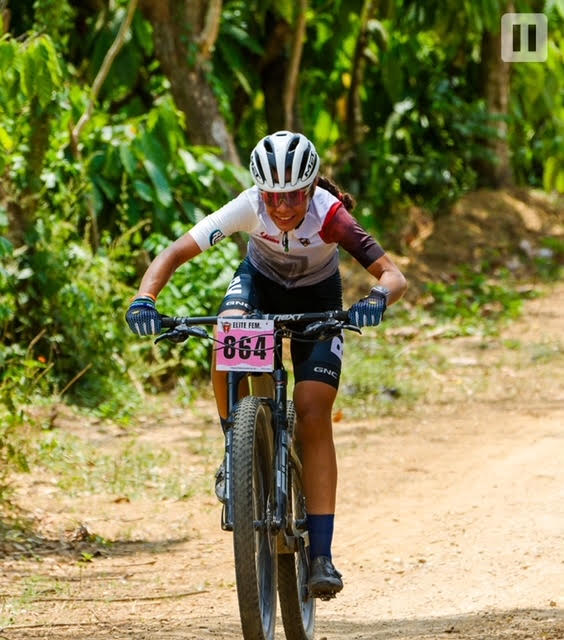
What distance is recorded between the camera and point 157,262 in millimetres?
4781

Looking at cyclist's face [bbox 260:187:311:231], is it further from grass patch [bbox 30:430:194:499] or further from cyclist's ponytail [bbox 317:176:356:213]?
grass patch [bbox 30:430:194:499]

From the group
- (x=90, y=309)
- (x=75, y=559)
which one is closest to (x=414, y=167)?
(x=90, y=309)

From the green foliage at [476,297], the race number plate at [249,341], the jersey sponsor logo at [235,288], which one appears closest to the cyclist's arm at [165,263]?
the jersey sponsor logo at [235,288]

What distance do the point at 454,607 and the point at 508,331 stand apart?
682 centimetres

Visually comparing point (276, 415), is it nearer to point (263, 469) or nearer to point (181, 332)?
point (263, 469)

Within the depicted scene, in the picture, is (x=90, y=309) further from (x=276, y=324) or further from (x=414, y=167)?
(x=414, y=167)

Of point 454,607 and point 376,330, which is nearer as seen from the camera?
point 454,607

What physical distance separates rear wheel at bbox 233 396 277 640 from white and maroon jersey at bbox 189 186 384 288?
0.81 metres

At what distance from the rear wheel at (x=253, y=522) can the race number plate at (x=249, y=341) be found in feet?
0.44

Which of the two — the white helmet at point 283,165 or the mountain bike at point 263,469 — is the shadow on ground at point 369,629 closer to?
the mountain bike at point 263,469

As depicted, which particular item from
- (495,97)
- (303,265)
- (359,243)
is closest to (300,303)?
(303,265)

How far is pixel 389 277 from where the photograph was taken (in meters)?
4.71

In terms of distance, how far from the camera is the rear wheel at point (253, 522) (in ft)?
13.3

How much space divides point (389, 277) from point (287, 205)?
495 mm
